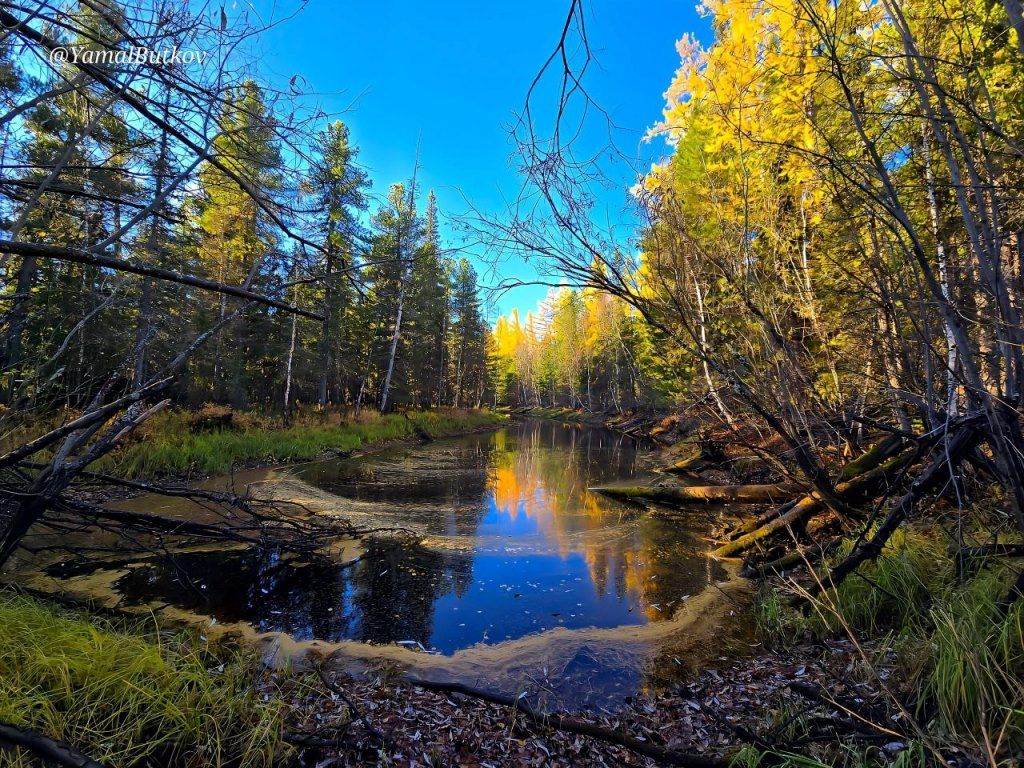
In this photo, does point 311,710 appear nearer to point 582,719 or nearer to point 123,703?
point 123,703

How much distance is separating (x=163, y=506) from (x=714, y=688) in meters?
9.48

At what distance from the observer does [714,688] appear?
3361mm

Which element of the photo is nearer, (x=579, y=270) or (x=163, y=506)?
(x=579, y=270)

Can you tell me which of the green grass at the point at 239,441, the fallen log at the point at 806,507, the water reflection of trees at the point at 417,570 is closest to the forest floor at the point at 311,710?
the water reflection of trees at the point at 417,570

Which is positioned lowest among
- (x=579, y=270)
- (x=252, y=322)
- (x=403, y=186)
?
(x=579, y=270)

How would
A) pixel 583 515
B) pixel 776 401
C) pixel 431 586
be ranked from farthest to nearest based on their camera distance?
pixel 583 515
pixel 431 586
pixel 776 401

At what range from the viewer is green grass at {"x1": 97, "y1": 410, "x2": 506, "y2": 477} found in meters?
10.4

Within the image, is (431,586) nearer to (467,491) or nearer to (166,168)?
(166,168)

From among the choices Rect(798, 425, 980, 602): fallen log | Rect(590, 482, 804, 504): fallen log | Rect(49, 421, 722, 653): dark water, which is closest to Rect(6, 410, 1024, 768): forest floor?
Rect(798, 425, 980, 602): fallen log

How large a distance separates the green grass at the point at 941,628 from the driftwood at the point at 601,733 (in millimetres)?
1054

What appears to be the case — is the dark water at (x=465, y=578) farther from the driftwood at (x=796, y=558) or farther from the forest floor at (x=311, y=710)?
the forest floor at (x=311, y=710)

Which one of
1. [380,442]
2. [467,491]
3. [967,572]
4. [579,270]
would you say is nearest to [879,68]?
[579,270]

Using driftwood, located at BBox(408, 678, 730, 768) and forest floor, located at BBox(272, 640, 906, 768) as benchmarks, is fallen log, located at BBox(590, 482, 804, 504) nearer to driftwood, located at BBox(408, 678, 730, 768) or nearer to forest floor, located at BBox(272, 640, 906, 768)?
forest floor, located at BBox(272, 640, 906, 768)

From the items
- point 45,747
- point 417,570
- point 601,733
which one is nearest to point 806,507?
point 601,733
